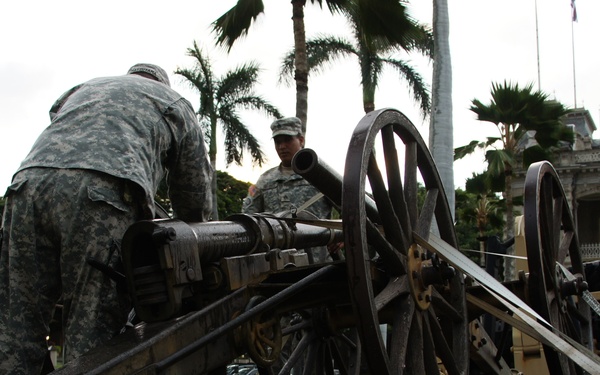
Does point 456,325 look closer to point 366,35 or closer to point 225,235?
point 225,235

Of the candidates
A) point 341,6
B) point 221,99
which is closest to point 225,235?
point 341,6

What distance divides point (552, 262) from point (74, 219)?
2851 millimetres

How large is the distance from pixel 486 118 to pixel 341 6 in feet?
30.9

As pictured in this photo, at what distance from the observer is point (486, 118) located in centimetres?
2283

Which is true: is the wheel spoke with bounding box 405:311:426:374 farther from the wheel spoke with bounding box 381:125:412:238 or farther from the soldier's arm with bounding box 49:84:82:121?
the soldier's arm with bounding box 49:84:82:121

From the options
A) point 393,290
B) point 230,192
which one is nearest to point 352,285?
point 393,290

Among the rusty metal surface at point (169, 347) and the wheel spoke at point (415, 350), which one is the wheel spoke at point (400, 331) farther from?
the rusty metal surface at point (169, 347)

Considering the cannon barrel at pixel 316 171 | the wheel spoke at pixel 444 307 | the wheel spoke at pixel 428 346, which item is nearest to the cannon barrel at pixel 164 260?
the cannon barrel at pixel 316 171

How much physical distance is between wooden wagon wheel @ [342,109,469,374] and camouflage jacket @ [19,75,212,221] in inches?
34.7

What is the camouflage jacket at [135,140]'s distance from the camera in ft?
11.7

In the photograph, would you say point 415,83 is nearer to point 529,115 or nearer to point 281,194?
point 529,115

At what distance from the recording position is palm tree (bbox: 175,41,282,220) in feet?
88.9

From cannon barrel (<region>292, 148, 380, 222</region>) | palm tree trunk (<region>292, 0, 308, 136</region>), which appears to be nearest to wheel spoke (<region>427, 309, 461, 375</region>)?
cannon barrel (<region>292, 148, 380, 222</region>)

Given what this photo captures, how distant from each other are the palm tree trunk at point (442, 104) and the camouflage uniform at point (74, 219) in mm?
7444
